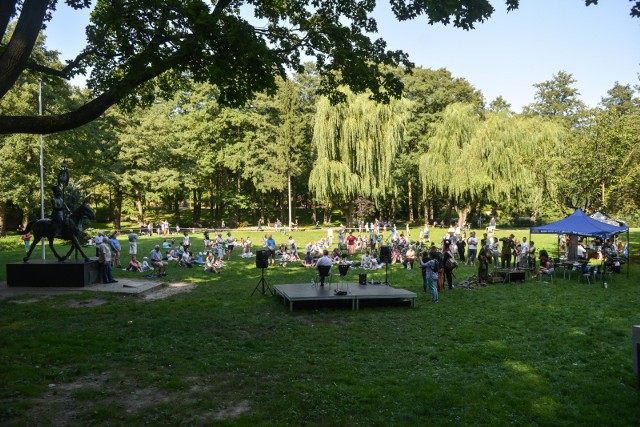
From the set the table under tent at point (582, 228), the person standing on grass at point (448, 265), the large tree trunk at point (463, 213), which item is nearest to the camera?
the person standing on grass at point (448, 265)

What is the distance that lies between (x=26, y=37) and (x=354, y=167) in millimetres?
31428

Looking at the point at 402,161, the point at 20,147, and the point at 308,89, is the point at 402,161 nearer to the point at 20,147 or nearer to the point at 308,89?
the point at 308,89

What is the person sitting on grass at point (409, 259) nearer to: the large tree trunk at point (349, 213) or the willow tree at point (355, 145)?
the willow tree at point (355, 145)

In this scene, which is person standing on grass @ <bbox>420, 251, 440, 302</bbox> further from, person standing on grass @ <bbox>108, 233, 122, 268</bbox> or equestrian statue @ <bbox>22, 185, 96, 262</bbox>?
person standing on grass @ <bbox>108, 233, 122, 268</bbox>

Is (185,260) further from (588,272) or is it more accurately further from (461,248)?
(588,272)

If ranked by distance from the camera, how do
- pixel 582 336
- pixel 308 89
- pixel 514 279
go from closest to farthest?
pixel 582 336 < pixel 514 279 < pixel 308 89

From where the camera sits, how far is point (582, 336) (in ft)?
29.6

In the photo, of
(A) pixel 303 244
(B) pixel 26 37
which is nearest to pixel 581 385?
(B) pixel 26 37

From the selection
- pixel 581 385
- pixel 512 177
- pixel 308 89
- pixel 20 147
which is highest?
pixel 308 89

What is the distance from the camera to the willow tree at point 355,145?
119 ft

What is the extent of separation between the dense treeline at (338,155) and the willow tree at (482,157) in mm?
90

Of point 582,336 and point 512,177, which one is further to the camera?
point 512,177

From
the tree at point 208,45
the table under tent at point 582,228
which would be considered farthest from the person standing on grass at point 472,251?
the tree at point 208,45

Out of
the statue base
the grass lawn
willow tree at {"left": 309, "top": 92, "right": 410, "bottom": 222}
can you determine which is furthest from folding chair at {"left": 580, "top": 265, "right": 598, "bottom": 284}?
willow tree at {"left": 309, "top": 92, "right": 410, "bottom": 222}
